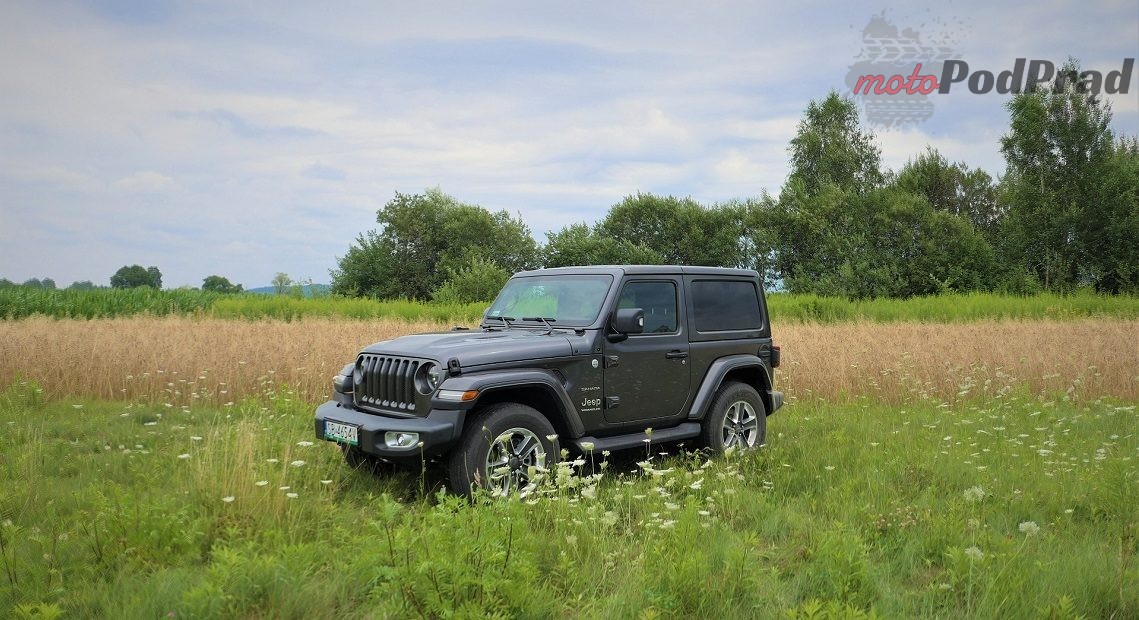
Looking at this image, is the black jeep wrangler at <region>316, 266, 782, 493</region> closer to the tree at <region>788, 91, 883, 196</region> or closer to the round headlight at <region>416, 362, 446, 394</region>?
the round headlight at <region>416, 362, 446, 394</region>

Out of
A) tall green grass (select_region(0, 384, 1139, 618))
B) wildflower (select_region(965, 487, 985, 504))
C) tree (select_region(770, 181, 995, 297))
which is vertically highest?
tree (select_region(770, 181, 995, 297))

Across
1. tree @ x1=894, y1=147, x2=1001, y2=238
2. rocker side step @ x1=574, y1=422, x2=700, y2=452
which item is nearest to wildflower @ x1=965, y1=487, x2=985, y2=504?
rocker side step @ x1=574, y1=422, x2=700, y2=452

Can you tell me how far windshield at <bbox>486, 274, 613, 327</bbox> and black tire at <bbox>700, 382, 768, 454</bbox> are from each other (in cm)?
176

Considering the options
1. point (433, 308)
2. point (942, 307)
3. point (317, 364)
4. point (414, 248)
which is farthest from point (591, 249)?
point (317, 364)

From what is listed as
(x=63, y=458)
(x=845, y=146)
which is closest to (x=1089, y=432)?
(x=63, y=458)

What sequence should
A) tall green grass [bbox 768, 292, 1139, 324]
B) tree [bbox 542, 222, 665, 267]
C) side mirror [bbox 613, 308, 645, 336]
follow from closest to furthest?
side mirror [bbox 613, 308, 645, 336] → tall green grass [bbox 768, 292, 1139, 324] → tree [bbox 542, 222, 665, 267]

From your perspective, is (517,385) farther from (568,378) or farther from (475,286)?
(475,286)

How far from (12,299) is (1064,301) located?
135 feet

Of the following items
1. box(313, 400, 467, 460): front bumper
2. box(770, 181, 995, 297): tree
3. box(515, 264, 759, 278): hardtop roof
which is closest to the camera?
box(313, 400, 467, 460): front bumper

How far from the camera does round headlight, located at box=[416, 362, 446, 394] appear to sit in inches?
224

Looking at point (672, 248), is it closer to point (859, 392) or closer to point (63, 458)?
point (859, 392)

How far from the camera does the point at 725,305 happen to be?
7.91 m

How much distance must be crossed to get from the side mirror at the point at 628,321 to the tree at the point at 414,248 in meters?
44.3

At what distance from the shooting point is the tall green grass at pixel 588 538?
3.90 m
